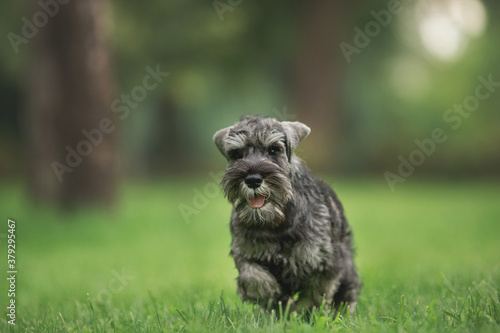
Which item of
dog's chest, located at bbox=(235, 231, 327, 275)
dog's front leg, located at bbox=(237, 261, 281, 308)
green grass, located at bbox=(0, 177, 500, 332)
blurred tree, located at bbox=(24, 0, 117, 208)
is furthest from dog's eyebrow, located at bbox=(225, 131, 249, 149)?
blurred tree, located at bbox=(24, 0, 117, 208)

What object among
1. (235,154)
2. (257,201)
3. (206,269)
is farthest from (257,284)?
(206,269)

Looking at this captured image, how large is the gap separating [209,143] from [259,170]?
33937 millimetres

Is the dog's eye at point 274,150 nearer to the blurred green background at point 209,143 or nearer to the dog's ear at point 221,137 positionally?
the dog's ear at point 221,137

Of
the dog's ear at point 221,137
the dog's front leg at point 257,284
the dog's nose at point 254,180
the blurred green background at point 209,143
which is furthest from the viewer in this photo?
the blurred green background at point 209,143

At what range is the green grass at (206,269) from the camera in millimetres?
4270

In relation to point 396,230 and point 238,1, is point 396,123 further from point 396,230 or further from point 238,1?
point 396,230

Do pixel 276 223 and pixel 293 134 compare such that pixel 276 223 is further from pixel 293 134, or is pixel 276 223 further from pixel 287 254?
pixel 293 134

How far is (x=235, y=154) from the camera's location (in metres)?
4.88

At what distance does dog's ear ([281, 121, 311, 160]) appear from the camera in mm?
4926

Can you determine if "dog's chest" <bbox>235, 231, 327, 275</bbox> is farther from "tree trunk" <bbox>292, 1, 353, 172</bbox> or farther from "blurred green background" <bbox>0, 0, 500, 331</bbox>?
"tree trunk" <bbox>292, 1, 353, 172</bbox>

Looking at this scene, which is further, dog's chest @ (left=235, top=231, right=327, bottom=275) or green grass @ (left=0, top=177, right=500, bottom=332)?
dog's chest @ (left=235, top=231, right=327, bottom=275)

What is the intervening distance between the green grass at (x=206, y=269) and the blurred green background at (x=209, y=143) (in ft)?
0.16

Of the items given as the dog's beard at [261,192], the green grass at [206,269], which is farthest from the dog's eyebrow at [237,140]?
the green grass at [206,269]

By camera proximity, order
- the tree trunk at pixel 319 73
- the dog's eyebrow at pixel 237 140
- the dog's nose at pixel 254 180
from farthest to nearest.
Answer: the tree trunk at pixel 319 73 < the dog's eyebrow at pixel 237 140 < the dog's nose at pixel 254 180
